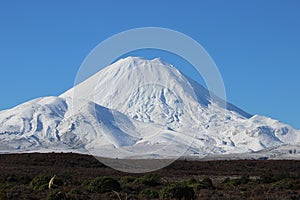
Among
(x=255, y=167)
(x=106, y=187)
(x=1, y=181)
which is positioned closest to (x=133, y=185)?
(x=106, y=187)

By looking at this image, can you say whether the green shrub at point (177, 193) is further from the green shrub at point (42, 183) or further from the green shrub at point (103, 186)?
the green shrub at point (42, 183)

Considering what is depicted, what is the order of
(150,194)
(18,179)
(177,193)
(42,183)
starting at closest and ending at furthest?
(177,193), (150,194), (42,183), (18,179)

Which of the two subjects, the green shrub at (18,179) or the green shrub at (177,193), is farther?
the green shrub at (18,179)

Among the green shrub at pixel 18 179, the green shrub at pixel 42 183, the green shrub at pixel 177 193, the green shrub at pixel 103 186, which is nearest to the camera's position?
the green shrub at pixel 177 193

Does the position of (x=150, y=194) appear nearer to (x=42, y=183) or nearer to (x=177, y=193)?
(x=177, y=193)

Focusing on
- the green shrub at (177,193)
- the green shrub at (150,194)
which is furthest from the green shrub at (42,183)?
the green shrub at (177,193)

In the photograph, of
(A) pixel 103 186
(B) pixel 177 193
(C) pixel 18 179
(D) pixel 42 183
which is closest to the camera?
(B) pixel 177 193

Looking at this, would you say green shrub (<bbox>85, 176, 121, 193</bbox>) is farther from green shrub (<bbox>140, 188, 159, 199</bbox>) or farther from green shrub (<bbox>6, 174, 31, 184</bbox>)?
green shrub (<bbox>6, 174, 31, 184</bbox>)

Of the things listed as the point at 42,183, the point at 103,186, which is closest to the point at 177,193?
the point at 103,186

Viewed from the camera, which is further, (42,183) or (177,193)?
(42,183)

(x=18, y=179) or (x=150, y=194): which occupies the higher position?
(x=18, y=179)

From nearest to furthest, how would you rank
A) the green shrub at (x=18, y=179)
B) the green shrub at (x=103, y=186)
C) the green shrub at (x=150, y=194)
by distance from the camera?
the green shrub at (x=150, y=194), the green shrub at (x=103, y=186), the green shrub at (x=18, y=179)

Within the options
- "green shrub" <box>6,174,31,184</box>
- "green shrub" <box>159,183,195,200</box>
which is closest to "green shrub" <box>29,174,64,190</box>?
"green shrub" <box>6,174,31,184</box>

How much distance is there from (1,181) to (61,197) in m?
13.7
